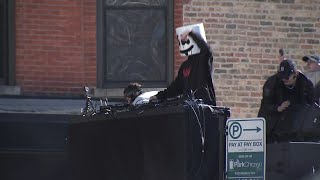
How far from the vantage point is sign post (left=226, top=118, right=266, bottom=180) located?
5.97 meters

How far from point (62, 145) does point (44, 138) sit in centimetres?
25

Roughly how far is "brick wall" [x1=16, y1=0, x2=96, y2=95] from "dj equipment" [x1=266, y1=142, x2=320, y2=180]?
4576 millimetres

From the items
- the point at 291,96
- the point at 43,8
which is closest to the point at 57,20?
the point at 43,8

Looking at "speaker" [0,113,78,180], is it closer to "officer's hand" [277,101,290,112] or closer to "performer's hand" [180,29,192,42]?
"performer's hand" [180,29,192,42]

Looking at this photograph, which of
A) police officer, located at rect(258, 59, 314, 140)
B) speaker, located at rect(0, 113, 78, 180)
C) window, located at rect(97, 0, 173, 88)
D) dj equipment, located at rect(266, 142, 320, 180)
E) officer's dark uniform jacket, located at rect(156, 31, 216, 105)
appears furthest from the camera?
window, located at rect(97, 0, 173, 88)

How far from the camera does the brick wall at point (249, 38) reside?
34.0 feet

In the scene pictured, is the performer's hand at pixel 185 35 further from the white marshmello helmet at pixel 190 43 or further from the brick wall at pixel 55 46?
the brick wall at pixel 55 46

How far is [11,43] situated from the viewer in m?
10.4

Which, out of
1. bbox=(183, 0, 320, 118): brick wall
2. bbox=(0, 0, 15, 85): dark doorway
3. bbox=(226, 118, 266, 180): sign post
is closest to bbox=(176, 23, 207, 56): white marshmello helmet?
bbox=(226, 118, 266, 180): sign post

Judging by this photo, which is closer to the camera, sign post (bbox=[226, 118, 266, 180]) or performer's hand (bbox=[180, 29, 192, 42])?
sign post (bbox=[226, 118, 266, 180])

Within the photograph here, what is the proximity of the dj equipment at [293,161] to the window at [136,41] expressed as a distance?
14.5ft

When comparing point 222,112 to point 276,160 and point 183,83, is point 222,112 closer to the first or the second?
point 276,160

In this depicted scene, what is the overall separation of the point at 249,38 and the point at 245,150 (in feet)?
15.3

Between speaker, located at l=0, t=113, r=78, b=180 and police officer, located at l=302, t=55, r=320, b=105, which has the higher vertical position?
police officer, located at l=302, t=55, r=320, b=105
